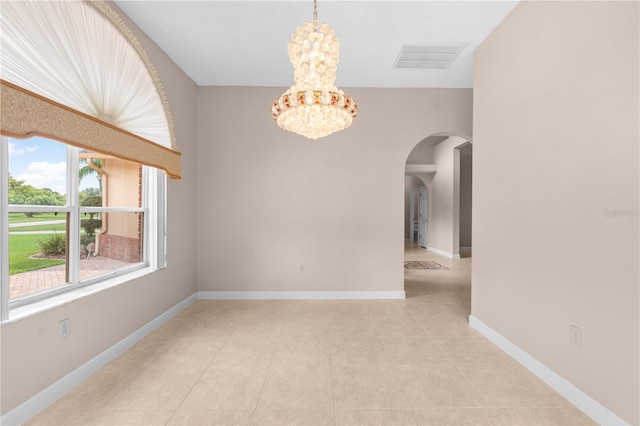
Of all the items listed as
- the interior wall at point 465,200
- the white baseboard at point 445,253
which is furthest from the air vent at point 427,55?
the interior wall at point 465,200

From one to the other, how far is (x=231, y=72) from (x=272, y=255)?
267 cm

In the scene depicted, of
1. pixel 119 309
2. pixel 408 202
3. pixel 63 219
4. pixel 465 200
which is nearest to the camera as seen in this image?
pixel 63 219

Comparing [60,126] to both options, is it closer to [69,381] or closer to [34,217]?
[34,217]

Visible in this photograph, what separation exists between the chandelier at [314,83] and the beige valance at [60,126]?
138 cm

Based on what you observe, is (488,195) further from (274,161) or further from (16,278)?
(16,278)

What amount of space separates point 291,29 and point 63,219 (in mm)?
2682

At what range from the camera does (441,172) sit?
30.3 feet

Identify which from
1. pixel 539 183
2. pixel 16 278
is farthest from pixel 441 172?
pixel 16 278

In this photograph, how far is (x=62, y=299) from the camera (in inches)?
82.9

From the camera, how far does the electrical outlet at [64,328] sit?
2.04 metres

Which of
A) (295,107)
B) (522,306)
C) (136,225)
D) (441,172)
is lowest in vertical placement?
(522,306)

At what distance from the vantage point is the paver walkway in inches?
74.8

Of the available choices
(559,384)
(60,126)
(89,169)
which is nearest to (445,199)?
(559,384)

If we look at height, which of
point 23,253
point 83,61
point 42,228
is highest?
point 83,61
